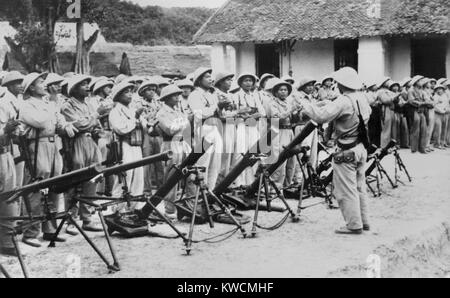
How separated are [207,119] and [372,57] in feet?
44.8

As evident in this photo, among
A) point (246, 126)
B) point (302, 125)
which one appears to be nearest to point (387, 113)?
point (302, 125)

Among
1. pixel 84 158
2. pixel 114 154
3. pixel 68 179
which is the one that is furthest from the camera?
pixel 84 158

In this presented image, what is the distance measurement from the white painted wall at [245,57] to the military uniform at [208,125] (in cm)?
1576

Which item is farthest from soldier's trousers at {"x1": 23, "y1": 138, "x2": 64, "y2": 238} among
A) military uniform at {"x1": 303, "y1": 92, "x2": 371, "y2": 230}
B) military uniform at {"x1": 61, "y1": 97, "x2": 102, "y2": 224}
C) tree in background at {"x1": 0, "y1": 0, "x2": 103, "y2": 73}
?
tree in background at {"x1": 0, "y1": 0, "x2": 103, "y2": 73}

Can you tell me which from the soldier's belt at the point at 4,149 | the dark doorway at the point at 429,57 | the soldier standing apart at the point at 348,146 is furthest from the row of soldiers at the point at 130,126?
the dark doorway at the point at 429,57

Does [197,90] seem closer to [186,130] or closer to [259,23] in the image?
[186,130]

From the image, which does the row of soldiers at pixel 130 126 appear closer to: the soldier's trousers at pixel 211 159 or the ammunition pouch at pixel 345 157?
the soldier's trousers at pixel 211 159

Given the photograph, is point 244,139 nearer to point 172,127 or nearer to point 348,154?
point 172,127

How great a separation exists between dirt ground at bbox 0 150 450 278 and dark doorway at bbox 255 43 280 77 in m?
16.1

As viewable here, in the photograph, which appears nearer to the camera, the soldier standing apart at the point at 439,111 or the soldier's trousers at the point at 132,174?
the soldier's trousers at the point at 132,174

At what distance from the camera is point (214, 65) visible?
2592 centimetres

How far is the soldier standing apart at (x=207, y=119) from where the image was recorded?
941cm

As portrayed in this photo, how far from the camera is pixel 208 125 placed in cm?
964

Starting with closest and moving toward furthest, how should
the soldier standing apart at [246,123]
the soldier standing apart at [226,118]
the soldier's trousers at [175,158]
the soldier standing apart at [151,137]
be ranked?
the soldier's trousers at [175,158] → the soldier standing apart at [226,118] → the soldier standing apart at [151,137] → the soldier standing apart at [246,123]
